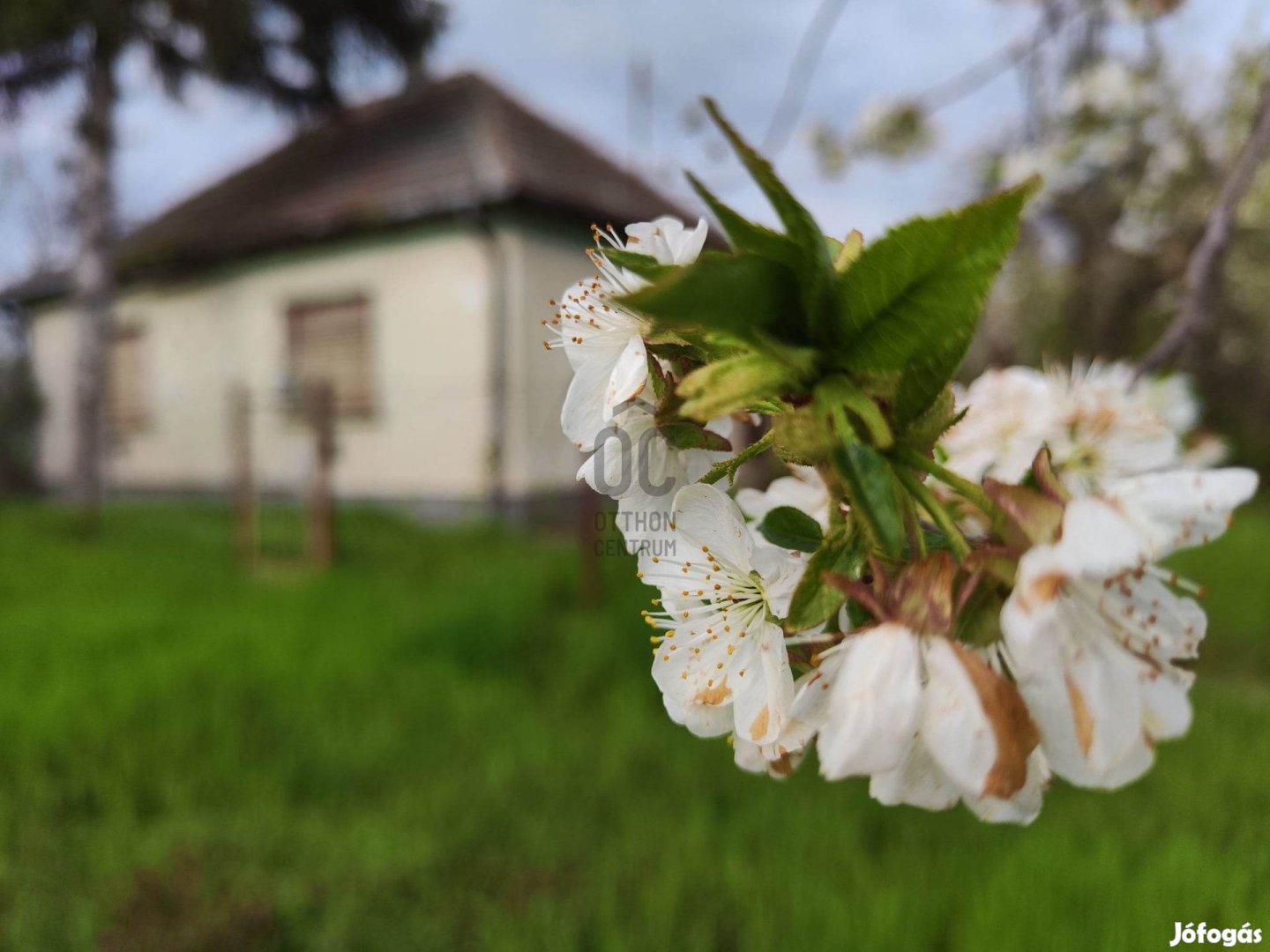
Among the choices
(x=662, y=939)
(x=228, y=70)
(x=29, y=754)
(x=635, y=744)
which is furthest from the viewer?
(x=228, y=70)

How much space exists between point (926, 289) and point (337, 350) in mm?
6529

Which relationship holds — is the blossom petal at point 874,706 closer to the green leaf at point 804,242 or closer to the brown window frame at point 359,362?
the green leaf at point 804,242

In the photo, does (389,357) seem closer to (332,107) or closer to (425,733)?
(332,107)

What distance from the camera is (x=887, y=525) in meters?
0.29

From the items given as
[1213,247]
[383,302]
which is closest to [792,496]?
[1213,247]

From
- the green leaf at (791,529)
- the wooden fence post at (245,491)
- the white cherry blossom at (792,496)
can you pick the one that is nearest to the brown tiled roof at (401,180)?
the wooden fence post at (245,491)

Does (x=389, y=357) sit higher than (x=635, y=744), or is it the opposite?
(x=389, y=357)

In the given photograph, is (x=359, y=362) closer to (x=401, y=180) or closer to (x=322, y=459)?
(x=401, y=180)

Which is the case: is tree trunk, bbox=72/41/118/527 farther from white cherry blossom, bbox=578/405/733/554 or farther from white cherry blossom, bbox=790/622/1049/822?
white cherry blossom, bbox=790/622/1049/822

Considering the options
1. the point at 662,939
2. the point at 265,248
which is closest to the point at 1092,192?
the point at 662,939

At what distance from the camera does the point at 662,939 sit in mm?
1360

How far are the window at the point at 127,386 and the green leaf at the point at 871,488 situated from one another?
8.90m

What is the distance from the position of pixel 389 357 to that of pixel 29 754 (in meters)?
4.33

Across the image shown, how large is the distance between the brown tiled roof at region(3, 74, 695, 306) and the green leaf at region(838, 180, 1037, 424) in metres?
5.06
